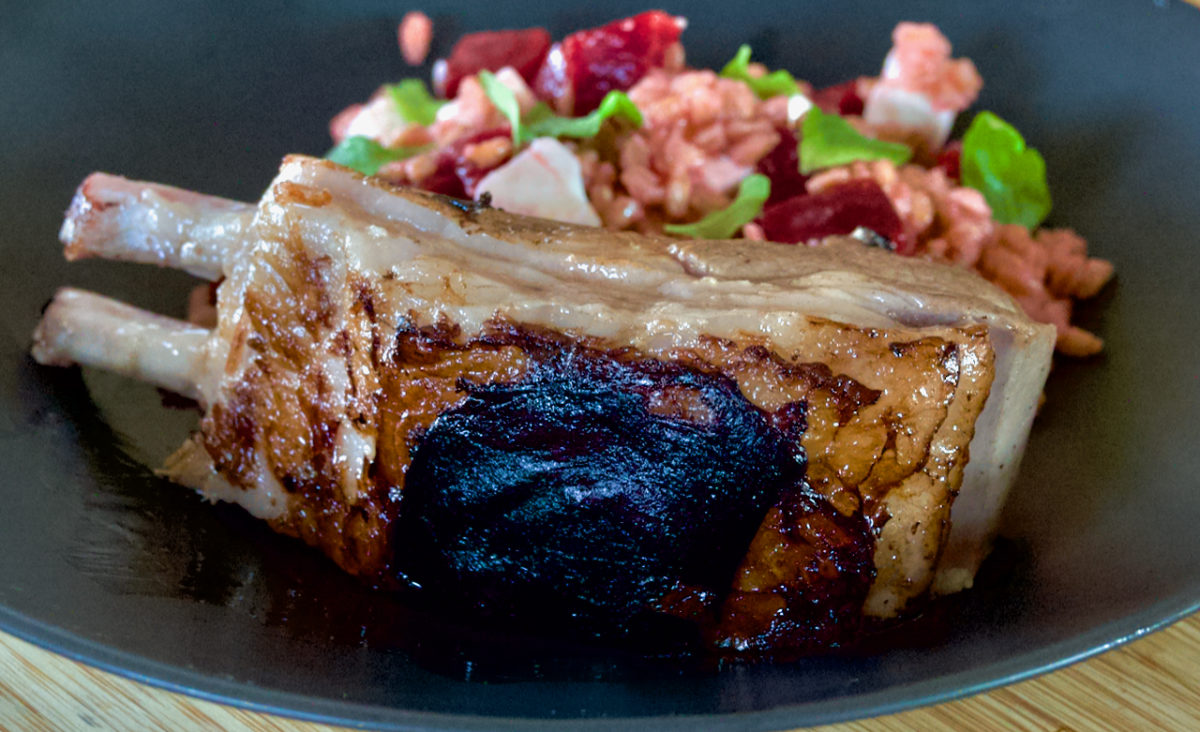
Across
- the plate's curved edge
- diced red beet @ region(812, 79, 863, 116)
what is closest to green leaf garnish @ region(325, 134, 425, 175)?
diced red beet @ region(812, 79, 863, 116)

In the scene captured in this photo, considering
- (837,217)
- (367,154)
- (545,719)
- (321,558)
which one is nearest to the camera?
(545,719)

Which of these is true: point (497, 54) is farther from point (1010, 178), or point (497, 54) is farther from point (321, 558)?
point (321, 558)

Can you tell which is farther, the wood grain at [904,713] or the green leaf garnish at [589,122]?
the green leaf garnish at [589,122]

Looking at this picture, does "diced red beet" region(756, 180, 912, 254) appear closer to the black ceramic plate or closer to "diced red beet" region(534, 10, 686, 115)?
the black ceramic plate

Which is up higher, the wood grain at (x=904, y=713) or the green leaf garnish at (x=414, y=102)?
the green leaf garnish at (x=414, y=102)

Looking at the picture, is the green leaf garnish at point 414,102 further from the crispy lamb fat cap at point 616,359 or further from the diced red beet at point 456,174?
the crispy lamb fat cap at point 616,359

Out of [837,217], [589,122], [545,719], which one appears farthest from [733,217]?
[545,719]

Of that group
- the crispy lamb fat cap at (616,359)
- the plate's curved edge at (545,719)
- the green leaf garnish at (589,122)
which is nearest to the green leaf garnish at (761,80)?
the green leaf garnish at (589,122)
